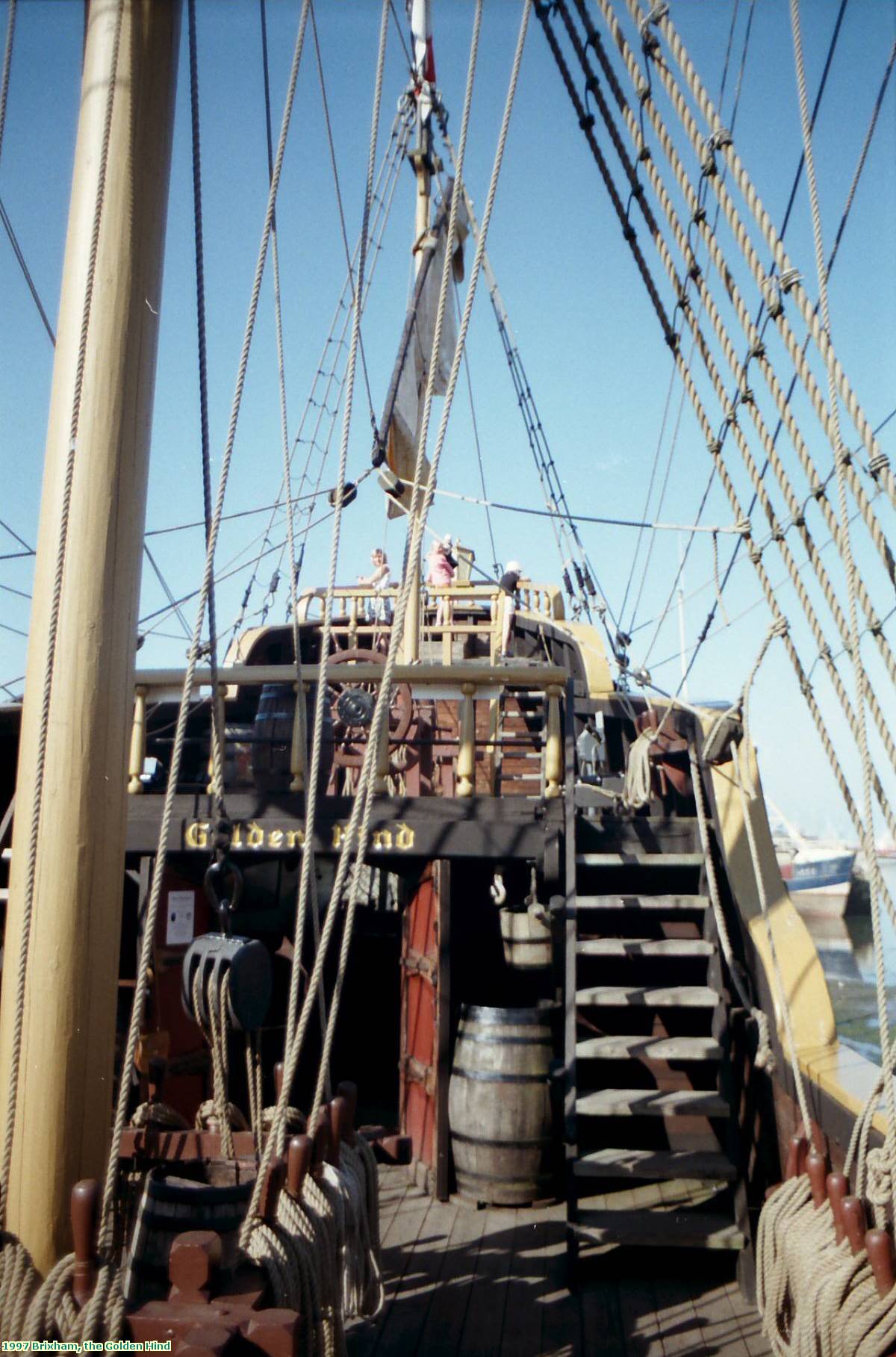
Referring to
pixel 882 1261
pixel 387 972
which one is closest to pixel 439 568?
pixel 387 972

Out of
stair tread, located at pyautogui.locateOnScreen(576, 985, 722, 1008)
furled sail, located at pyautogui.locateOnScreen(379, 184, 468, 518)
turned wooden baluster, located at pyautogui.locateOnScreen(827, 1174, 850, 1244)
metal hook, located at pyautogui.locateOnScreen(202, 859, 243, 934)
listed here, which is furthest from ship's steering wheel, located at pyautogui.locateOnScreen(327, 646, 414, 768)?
turned wooden baluster, located at pyautogui.locateOnScreen(827, 1174, 850, 1244)

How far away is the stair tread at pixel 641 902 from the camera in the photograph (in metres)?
5.62

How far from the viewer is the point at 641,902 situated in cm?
566

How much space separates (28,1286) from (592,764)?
7.36 m

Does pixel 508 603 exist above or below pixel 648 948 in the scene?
above

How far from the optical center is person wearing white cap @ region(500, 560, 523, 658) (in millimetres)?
10938

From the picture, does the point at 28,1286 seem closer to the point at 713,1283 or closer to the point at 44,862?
the point at 44,862

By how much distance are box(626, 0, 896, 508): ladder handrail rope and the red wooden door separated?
404cm

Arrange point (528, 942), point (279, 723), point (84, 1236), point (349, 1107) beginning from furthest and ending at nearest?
point (279, 723) < point (528, 942) < point (349, 1107) < point (84, 1236)

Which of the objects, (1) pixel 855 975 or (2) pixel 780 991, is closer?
(2) pixel 780 991

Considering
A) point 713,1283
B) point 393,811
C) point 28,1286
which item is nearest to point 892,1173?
point 28,1286

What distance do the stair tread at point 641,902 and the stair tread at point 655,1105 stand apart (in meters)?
1.01

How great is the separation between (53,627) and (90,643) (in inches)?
3.7

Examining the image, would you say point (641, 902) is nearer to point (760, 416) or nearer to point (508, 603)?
point (760, 416)
